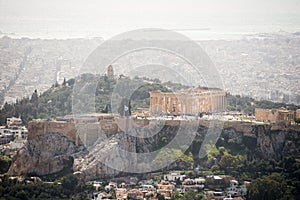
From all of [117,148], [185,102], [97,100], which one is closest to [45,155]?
[117,148]

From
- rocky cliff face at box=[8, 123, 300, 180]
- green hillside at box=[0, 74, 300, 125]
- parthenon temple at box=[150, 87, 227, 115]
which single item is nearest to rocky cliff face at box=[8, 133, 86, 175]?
rocky cliff face at box=[8, 123, 300, 180]

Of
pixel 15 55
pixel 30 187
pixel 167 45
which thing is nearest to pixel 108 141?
pixel 30 187

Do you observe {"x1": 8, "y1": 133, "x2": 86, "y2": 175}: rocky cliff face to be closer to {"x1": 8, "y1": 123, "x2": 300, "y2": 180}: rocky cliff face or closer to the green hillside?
{"x1": 8, "y1": 123, "x2": 300, "y2": 180}: rocky cliff face

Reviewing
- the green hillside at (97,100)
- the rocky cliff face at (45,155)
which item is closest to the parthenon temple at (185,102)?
the green hillside at (97,100)

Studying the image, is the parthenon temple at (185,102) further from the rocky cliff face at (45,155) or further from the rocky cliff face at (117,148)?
the rocky cliff face at (45,155)

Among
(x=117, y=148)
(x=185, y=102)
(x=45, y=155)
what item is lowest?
(x=45, y=155)

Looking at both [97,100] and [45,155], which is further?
[97,100]

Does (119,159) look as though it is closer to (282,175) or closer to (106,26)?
(282,175)

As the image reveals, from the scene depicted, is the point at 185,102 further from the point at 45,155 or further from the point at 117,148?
the point at 45,155
